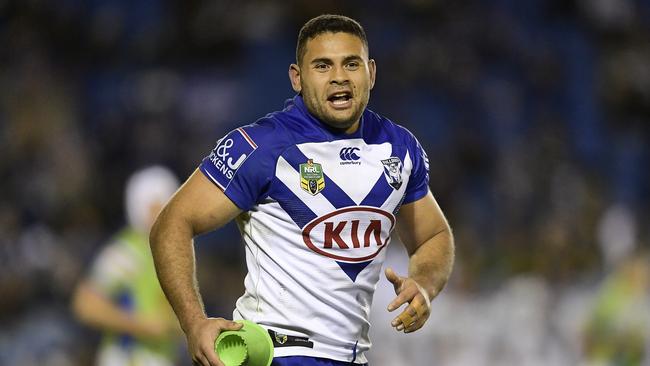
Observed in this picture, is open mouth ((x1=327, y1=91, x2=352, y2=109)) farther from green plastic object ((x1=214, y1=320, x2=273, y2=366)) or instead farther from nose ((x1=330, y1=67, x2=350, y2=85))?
green plastic object ((x1=214, y1=320, x2=273, y2=366))

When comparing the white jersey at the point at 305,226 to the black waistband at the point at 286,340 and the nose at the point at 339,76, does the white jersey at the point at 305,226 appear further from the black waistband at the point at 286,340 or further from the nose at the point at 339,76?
the nose at the point at 339,76

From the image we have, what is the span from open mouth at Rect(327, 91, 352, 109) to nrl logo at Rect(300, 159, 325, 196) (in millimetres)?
247

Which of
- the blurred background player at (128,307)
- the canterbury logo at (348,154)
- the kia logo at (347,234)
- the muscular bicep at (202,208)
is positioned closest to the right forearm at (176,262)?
the muscular bicep at (202,208)

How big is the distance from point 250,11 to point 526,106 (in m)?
3.09

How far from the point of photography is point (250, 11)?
1329cm

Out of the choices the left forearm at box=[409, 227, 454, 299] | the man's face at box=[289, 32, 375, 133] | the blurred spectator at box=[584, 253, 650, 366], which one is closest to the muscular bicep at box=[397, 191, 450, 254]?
the left forearm at box=[409, 227, 454, 299]

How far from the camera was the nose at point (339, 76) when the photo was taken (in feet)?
15.5

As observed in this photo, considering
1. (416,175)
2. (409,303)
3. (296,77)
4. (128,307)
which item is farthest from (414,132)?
(409,303)

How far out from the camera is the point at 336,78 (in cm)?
471

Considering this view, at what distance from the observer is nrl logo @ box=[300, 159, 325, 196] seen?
4629 mm

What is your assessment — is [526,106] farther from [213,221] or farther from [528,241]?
[213,221]

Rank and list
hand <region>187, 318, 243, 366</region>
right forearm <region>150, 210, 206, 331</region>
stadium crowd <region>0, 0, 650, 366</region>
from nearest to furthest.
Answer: hand <region>187, 318, 243, 366</region> → right forearm <region>150, 210, 206, 331</region> → stadium crowd <region>0, 0, 650, 366</region>

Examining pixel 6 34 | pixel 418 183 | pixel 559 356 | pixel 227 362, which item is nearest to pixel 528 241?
pixel 559 356

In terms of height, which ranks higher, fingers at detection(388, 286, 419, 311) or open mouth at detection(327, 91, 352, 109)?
open mouth at detection(327, 91, 352, 109)
